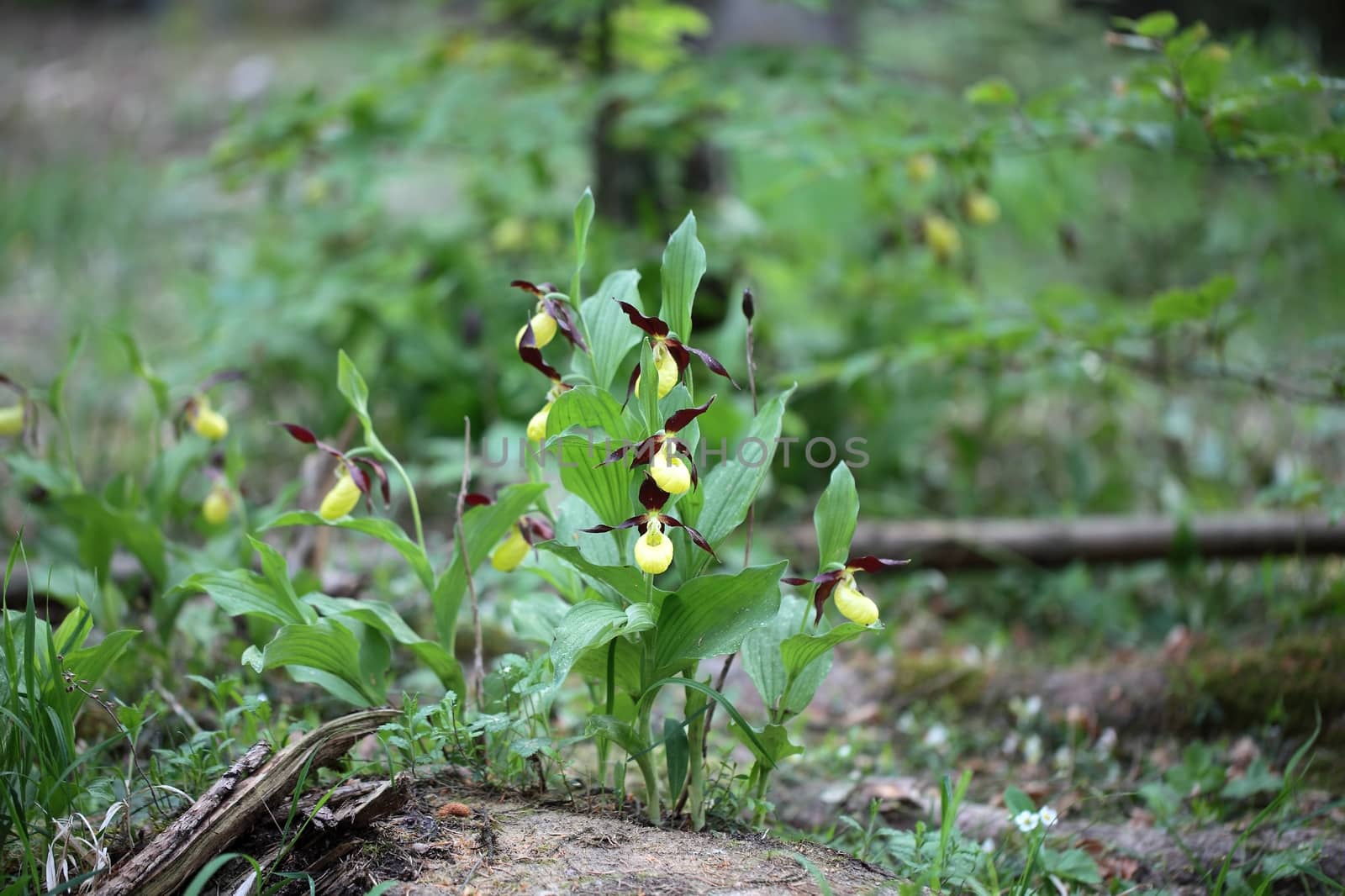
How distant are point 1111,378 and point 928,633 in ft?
3.84

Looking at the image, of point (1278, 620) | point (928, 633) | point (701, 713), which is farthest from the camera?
point (928, 633)

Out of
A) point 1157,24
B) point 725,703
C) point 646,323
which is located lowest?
point 725,703

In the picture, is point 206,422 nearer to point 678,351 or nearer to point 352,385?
point 352,385

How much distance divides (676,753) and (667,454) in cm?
46

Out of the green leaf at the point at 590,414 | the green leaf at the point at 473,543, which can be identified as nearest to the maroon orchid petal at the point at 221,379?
the green leaf at the point at 473,543

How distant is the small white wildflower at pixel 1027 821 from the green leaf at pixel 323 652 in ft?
3.29

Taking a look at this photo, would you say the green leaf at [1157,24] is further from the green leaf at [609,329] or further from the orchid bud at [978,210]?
the orchid bud at [978,210]

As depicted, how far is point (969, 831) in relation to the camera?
158cm

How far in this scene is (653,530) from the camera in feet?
3.66

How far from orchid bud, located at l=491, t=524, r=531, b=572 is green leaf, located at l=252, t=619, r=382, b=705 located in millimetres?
229

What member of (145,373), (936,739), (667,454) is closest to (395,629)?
(667,454)

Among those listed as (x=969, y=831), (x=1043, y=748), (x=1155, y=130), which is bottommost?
(x=1043, y=748)

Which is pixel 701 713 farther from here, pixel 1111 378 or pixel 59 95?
pixel 59 95

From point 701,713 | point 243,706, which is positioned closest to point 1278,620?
point 701,713
